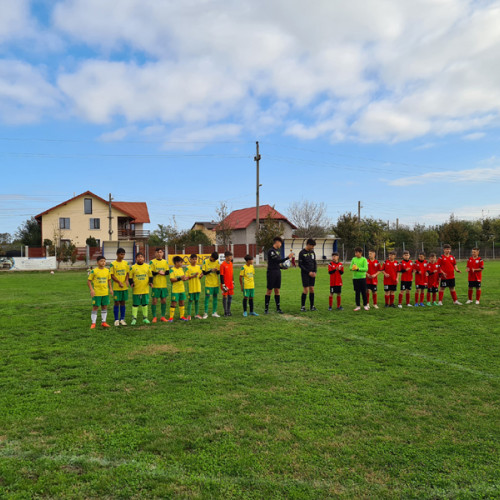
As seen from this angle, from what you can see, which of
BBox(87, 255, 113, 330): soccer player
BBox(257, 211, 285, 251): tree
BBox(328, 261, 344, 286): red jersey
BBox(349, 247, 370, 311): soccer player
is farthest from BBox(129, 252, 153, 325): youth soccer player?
BBox(257, 211, 285, 251): tree

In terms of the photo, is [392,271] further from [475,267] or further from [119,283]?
[119,283]

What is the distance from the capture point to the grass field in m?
3.15

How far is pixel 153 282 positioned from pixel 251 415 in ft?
21.4

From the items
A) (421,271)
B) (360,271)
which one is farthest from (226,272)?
(421,271)

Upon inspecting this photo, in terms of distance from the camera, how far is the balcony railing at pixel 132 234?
56000 mm

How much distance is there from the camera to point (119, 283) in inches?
378

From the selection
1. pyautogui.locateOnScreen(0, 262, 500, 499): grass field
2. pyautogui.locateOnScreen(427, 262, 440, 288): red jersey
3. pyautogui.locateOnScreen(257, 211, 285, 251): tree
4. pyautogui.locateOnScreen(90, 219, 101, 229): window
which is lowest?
pyautogui.locateOnScreen(0, 262, 500, 499): grass field

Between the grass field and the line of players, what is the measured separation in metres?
1.47

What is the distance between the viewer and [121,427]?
13.3 ft

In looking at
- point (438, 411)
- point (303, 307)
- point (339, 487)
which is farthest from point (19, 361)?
point (303, 307)

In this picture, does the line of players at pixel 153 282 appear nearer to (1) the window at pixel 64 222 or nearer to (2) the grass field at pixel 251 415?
(2) the grass field at pixel 251 415

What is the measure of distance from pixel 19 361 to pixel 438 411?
6073 millimetres

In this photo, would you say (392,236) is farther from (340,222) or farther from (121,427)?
(121,427)

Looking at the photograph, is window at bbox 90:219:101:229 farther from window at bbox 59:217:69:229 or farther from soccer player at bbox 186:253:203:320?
soccer player at bbox 186:253:203:320
